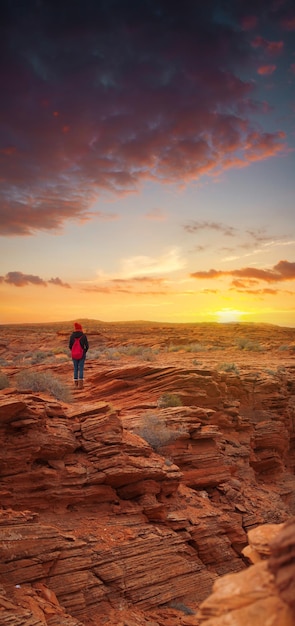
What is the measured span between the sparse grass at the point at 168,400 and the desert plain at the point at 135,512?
7 cm

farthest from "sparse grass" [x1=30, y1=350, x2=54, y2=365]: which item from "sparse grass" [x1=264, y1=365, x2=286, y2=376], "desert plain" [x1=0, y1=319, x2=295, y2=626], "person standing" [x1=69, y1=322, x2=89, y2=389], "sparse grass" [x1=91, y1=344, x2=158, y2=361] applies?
"sparse grass" [x1=264, y1=365, x2=286, y2=376]

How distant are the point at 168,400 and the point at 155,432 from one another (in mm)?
3220

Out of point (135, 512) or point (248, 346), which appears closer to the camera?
point (135, 512)

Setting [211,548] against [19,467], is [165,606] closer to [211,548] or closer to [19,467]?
[211,548]

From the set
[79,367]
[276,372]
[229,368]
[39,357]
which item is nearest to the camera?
[79,367]

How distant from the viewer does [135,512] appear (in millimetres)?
11438

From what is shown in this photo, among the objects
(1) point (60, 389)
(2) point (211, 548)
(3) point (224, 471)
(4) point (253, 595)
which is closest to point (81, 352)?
(1) point (60, 389)

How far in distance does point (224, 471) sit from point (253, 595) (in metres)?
12.6

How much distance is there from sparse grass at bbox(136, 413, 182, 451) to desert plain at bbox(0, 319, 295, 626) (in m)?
0.05

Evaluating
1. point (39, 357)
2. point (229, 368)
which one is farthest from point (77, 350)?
point (39, 357)

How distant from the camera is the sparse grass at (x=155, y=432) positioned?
14102mm

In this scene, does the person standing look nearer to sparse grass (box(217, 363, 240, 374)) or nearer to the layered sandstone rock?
sparse grass (box(217, 363, 240, 374))

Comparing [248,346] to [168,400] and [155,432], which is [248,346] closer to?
[168,400]

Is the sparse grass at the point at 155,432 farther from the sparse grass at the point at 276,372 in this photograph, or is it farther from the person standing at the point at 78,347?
the sparse grass at the point at 276,372
